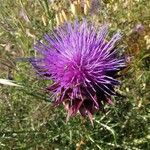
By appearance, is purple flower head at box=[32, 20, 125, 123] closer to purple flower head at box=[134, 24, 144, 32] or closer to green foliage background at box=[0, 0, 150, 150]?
green foliage background at box=[0, 0, 150, 150]

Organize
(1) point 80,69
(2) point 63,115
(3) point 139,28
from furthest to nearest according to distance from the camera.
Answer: (3) point 139,28
(2) point 63,115
(1) point 80,69

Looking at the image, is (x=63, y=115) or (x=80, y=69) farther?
(x=63, y=115)

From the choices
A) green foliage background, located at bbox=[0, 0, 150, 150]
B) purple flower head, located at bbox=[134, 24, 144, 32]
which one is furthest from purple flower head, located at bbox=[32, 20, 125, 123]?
purple flower head, located at bbox=[134, 24, 144, 32]

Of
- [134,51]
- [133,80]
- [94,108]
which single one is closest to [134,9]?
[134,51]

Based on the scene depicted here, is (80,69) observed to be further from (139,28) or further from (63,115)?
(139,28)

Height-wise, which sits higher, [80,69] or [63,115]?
[80,69]

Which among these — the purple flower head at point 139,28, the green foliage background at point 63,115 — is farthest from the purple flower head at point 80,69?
the purple flower head at point 139,28

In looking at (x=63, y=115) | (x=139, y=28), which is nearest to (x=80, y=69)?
(x=63, y=115)

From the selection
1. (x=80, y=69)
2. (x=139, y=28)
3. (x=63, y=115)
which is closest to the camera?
(x=80, y=69)
